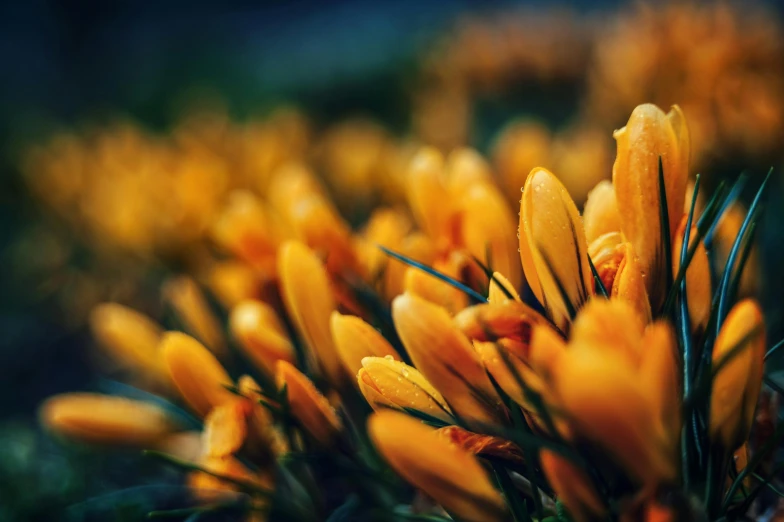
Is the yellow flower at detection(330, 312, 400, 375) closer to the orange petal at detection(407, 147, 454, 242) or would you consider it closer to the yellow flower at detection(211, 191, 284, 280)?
the orange petal at detection(407, 147, 454, 242)

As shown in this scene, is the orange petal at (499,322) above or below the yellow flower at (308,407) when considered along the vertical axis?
above

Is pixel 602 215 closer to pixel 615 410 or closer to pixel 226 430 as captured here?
pixel 615 410

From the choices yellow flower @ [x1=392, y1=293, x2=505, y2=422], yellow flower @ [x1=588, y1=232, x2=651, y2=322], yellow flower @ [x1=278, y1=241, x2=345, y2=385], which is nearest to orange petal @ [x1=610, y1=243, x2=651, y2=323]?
yellow flower @ [x1=588, y1=232, x2=651, y2=322]

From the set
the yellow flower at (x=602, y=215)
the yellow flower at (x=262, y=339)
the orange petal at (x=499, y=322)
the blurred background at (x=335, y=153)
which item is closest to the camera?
the orange petal at (x=499, y=322)

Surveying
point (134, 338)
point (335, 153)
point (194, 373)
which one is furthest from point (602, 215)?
point (335, 153)

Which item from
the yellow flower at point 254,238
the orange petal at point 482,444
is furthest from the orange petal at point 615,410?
the yellow flower at point 254,238

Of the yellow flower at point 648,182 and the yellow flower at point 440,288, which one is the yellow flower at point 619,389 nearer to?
the yellow flower at point 648,182

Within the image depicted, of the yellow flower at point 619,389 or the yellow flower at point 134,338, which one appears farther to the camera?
the yellow flower at point 134,338

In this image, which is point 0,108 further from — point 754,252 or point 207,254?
point 754,252

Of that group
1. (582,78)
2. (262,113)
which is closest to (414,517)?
(582,78)
